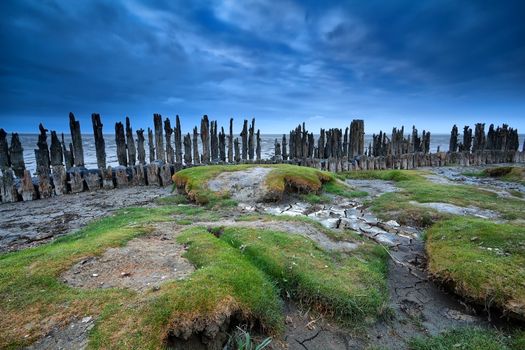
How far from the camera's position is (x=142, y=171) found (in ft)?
43.8

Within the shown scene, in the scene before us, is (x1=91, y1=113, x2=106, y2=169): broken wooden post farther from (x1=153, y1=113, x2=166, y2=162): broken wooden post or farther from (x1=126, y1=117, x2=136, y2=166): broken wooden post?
(x1=153, y1=113, x2=166, y2=162): broken wooden post

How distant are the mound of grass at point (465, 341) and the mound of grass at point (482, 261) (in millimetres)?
547

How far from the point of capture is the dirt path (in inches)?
277

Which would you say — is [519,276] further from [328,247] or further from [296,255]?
[296,255]

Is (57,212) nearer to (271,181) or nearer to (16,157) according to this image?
(16,157)

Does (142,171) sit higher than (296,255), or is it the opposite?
(142,171)

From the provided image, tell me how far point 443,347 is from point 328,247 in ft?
7.83

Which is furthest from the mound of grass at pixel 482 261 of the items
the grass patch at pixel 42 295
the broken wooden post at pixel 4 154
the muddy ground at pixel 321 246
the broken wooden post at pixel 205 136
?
the broken wooden post at pixel 4 154

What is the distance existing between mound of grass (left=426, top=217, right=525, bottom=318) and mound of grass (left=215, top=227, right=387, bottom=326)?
3.38 feet

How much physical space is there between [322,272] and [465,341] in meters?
1.87

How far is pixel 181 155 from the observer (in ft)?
53.5

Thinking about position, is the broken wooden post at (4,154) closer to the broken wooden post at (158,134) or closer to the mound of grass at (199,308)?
the broken wooden post at (158,134)

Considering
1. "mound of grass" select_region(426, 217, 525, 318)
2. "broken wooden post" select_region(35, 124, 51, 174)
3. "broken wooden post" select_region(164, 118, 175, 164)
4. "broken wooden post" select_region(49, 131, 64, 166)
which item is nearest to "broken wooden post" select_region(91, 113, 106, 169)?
"broken wooden post" select_region(49, 131, 64, 166)

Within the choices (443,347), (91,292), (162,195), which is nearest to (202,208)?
(162,195)
